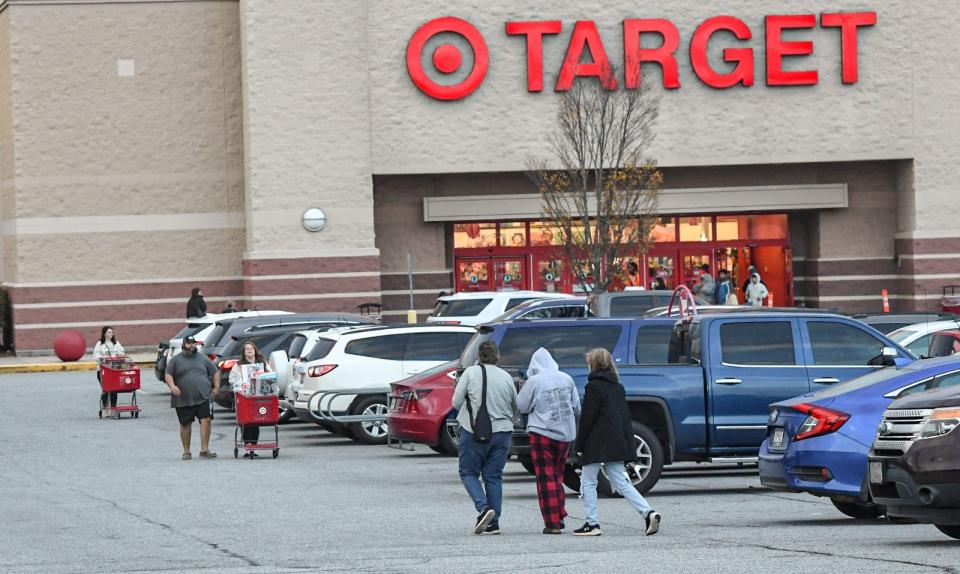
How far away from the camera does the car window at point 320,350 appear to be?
23938 mm

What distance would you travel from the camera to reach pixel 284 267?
4228cm

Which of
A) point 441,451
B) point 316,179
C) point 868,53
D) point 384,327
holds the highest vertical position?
point 868,53

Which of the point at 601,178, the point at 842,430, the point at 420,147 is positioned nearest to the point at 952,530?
the point at 842,430

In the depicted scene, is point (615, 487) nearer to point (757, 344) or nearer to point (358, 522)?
point (358, 522)

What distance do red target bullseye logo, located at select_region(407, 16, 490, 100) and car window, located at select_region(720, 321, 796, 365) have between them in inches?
988

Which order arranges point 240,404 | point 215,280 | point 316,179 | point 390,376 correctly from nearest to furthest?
point 240,404, point 390,376, point 316,179, point 215,280

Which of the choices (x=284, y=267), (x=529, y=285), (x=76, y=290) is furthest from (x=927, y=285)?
(x=76, y=290)

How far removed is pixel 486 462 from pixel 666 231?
104 ft

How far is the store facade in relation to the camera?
4225 cm

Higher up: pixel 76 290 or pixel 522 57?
pixel 522 57

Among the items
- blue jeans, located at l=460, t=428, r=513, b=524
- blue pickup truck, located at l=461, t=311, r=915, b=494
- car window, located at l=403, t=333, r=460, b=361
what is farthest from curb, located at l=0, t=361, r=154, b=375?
blue jeans, located at l=460, t=428, r=513, b=524

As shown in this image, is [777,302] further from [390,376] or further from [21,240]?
[390,376]

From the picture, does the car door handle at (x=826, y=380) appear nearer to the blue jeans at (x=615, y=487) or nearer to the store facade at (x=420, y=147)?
the blue jeans at (x=615, y=487)

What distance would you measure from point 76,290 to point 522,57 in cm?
1360
